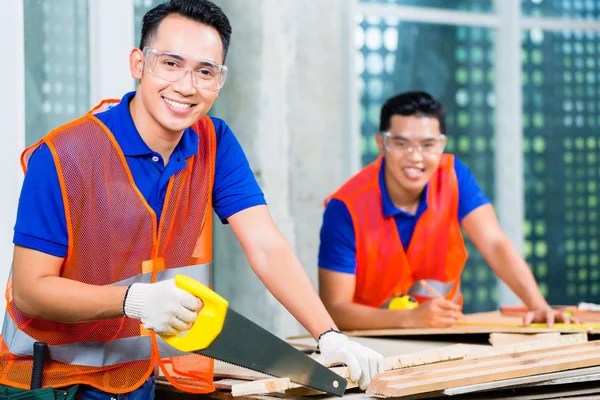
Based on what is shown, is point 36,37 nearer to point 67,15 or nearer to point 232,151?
point 67,15

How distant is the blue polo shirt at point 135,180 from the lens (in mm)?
2312

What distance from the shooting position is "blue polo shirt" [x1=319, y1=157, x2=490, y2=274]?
147 inches

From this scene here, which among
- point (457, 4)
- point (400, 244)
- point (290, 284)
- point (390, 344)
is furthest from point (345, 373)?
point (457, 4)

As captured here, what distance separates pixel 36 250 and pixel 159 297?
1.33 feet

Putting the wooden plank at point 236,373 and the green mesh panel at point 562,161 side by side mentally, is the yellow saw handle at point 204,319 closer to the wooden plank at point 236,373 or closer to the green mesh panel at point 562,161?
the wooden plank at point 236,373

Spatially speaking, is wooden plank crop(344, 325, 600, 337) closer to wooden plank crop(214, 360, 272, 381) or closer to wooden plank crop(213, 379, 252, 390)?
wooden plank crop(214, 360, 272, 381)

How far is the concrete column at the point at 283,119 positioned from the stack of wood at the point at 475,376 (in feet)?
6.97

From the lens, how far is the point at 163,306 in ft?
6.93

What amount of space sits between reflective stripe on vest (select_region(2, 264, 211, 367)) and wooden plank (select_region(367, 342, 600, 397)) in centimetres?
68

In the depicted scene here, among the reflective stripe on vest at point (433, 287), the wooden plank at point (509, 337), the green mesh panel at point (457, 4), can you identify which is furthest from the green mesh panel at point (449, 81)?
the wooden plank at point (509, 337)

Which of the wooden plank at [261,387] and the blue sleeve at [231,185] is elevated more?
the blue sleeve at [231,185]

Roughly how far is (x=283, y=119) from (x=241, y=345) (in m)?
2.88

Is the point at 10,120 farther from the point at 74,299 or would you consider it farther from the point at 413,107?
the point at 413,107

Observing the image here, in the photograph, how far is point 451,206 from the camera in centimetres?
399
